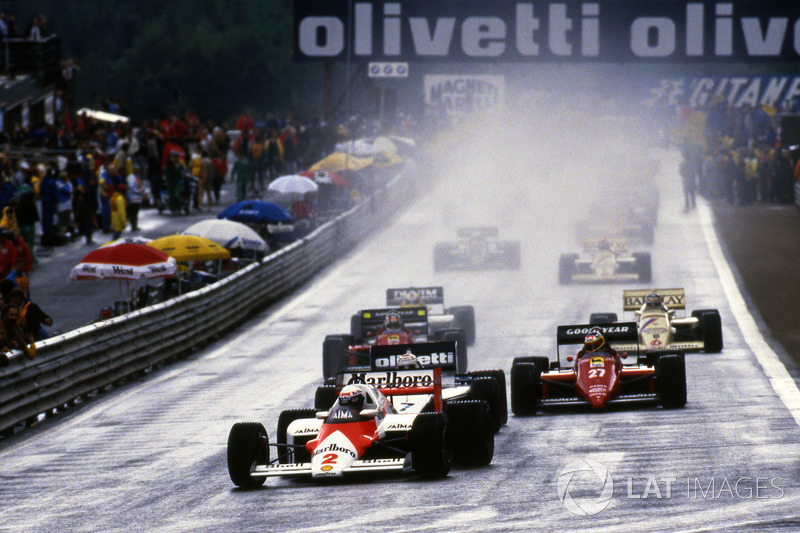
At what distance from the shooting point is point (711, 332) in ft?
67.3

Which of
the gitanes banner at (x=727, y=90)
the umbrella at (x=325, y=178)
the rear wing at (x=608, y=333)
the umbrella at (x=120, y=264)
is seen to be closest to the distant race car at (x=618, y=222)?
the umbrella at (x=325, y=178)

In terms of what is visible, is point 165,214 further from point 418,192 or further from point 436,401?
point 436,401

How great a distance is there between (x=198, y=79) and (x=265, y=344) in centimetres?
5700

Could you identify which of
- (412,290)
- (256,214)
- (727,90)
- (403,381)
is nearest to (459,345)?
(412,290)

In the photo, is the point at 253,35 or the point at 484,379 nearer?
the point at 484,379

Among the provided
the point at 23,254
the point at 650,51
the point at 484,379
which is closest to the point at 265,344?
the point at 23,254

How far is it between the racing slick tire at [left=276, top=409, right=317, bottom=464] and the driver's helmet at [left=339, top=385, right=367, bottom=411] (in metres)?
0.79

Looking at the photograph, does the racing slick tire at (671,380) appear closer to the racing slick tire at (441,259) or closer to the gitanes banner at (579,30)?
the racing slick tire at (441,259)

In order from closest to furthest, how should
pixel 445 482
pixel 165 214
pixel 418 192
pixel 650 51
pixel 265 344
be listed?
pixel 445 482
pixel 265 344
pixel 165 214
pixel 650 51
pixel 418 192

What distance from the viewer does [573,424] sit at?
14.8m

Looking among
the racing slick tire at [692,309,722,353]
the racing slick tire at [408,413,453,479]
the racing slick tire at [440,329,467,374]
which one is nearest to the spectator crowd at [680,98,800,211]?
the racing slick tire at [692,309,722,353]

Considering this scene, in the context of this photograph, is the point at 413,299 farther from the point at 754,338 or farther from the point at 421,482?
the point at 421,482

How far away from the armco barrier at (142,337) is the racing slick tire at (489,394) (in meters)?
5.37

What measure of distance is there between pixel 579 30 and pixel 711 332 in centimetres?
2386
